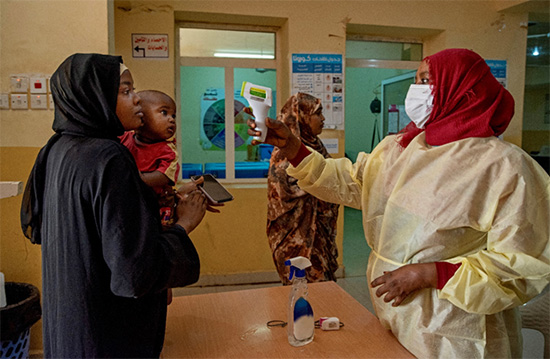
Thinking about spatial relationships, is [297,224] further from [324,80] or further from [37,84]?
[324,80]

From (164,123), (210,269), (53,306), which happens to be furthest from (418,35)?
(53,306)

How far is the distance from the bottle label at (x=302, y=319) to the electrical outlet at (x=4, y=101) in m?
2.13

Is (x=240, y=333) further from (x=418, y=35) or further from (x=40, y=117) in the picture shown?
(x=418, y=35)

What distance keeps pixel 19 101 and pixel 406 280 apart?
2320 millimetres

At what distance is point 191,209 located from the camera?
44.8 inches

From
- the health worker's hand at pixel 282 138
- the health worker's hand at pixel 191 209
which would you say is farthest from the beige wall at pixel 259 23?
the health worker's hand at pixel 191 209

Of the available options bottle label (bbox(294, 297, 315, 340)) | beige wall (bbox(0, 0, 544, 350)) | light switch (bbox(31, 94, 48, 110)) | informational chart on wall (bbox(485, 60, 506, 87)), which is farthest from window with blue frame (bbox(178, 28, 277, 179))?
bottle label (bbox(294, 297, 315, 340))

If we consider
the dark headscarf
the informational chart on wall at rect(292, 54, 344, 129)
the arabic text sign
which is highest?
the arabic text sign

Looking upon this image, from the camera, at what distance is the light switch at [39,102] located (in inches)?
95.4

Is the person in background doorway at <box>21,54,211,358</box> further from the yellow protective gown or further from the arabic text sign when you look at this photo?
the arabic text sign

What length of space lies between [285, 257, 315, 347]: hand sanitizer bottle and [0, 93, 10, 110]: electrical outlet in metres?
2.07

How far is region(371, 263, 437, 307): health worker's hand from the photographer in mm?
1128

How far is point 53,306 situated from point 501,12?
Result: 4.68 metres

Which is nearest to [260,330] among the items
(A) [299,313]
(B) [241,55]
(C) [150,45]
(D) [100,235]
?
(A) [299,313]
